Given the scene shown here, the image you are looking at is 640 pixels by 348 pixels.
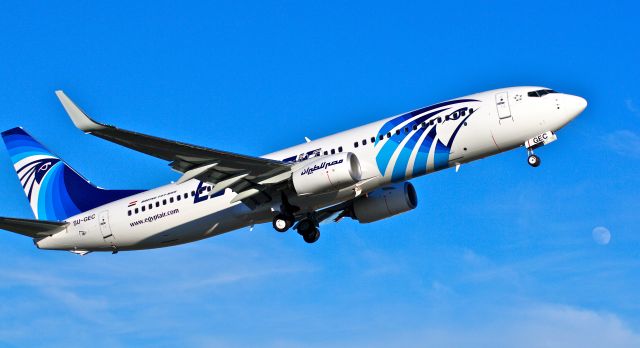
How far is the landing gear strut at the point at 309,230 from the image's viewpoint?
44.3 m

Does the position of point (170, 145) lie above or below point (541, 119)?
above

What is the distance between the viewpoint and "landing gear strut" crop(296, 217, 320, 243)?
44.3 meters

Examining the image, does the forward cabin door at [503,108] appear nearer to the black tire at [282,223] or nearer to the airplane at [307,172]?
the airplane at [307,172]

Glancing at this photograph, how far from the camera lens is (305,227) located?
4434 cm

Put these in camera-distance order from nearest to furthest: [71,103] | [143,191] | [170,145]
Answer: [71,103] < [170,145] < [143,191]

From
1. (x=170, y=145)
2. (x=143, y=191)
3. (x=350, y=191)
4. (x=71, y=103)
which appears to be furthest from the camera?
(x=143, y=191)

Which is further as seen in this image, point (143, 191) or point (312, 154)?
point (143, 191)

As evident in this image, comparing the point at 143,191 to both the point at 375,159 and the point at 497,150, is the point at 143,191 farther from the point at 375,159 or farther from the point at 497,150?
the point at 497,150

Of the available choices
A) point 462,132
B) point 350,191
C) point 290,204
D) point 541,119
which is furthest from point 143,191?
point 541,119

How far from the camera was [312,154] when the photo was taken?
4038cm

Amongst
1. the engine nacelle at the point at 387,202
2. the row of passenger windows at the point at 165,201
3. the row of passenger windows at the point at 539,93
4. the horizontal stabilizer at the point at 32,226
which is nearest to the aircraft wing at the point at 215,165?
the row of passenger windows at the point at 165,201

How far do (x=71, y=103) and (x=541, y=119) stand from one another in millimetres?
17509

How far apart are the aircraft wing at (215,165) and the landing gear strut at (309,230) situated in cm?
372

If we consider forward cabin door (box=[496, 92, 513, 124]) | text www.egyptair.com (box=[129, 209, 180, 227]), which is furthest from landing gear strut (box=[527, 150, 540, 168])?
text www.egyptair.com (box=[129, 209, 180, 227])
